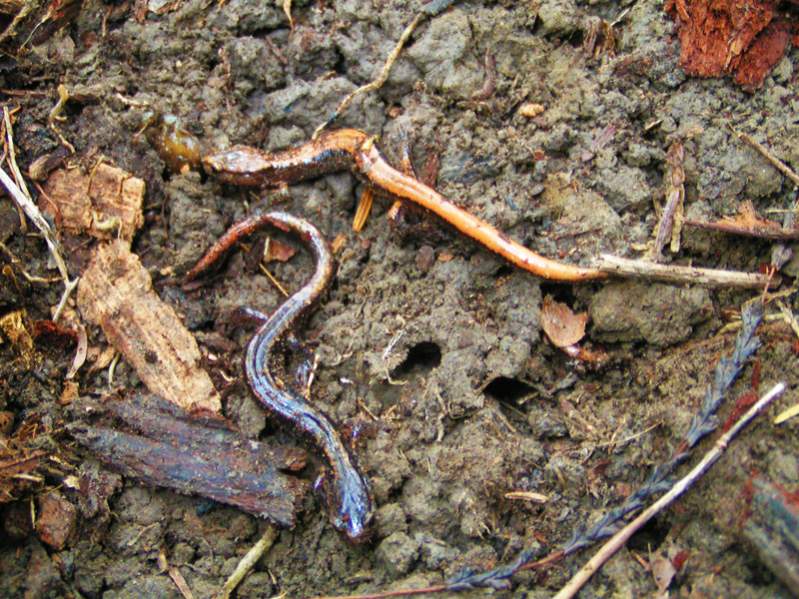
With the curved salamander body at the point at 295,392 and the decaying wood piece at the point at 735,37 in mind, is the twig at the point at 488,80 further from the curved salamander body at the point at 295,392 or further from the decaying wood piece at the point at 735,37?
the curved salamander body at the point at 295,392

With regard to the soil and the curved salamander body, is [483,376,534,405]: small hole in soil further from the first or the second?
the curved salamander body

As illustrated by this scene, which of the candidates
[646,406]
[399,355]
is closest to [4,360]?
[399,355]

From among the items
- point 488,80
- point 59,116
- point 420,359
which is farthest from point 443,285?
point 59,116

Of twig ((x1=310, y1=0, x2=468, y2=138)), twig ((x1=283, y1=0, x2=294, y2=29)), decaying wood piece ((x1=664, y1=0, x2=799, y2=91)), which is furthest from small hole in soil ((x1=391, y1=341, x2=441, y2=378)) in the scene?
twig ((x1=283, y1=0, x2=294, y2=29))

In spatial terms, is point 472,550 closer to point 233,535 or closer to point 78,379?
point 233,535

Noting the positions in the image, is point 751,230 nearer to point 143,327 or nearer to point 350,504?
point 350,504
